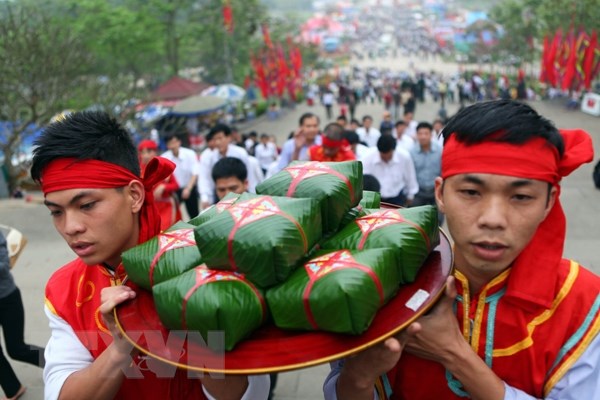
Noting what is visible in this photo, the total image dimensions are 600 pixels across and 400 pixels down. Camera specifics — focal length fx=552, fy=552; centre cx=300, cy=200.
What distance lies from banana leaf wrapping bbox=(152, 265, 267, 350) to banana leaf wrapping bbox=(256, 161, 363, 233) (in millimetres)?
316

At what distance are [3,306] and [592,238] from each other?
6575 millimetres

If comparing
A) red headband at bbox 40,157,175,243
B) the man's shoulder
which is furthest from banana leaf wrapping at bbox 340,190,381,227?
the man's shoulder

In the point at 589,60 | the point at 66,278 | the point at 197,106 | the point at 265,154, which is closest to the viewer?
the point at 66,278

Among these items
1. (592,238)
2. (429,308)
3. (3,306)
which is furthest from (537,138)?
(592,238)

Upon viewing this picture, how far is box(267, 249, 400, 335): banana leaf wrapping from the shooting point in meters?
1.26

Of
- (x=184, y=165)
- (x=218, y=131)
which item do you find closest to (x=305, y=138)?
(x=218, y=131)

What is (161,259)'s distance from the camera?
4.91 ft

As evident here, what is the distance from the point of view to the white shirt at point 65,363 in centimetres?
170

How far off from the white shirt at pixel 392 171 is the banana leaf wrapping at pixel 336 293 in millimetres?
4643

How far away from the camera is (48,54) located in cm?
1147

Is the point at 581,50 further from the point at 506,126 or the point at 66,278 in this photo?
the point at 66,278

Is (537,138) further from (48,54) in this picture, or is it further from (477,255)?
(48,54)

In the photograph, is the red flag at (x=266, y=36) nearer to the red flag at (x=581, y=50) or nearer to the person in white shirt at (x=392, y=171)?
the red flag at (x=581, y=50)

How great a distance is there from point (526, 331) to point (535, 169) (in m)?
0.46
